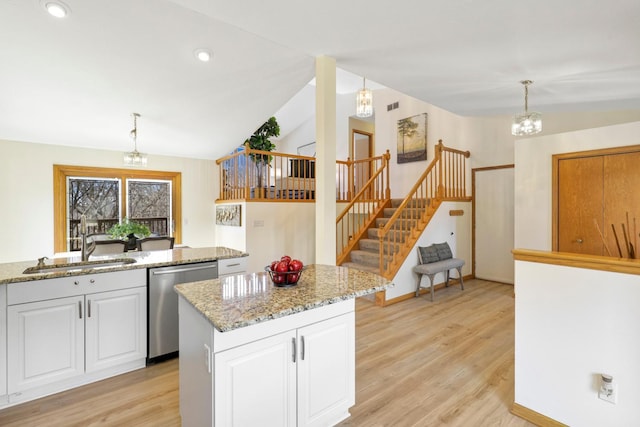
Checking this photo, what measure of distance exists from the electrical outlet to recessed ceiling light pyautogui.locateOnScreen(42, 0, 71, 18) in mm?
4683

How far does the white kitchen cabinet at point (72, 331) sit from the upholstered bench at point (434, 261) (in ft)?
12.5

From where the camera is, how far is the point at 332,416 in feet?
6.14

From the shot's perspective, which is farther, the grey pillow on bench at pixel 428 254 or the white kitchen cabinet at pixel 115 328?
the grey pillow on bench at pixel 428 254

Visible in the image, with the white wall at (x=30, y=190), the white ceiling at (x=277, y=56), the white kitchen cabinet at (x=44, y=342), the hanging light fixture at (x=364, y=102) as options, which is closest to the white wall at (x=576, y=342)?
the white ceiling at (x=277, y=56)

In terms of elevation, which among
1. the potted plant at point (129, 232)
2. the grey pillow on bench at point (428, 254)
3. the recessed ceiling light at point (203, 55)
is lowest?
the grey pillow on bench at point (428, 254)

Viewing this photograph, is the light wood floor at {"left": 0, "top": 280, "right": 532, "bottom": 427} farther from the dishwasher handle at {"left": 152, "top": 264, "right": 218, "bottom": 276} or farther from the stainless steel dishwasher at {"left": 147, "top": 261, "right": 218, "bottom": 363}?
the dishwasher handle at {"left": 152, "top": 264, "right": 218, "bottom": 276}

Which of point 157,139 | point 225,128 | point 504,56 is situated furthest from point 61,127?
point 504,56

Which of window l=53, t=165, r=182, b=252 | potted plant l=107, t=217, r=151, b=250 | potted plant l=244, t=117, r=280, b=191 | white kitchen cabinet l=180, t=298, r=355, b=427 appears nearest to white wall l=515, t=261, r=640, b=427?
white kitchen cabinet l=180, t=298, r=355, b=427

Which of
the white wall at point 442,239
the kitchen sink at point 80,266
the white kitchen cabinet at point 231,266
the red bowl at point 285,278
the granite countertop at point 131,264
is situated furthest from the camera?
the white wall at point 442,239

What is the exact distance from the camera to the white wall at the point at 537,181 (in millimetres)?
4167

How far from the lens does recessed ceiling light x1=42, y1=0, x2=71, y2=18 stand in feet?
8.02

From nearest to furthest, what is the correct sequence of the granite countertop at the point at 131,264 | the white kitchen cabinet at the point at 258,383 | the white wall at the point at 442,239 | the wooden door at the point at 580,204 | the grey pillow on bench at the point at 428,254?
Result: the white kitchen cabinet at the point at 258,383, the granite countertop at the point at 131,264, the wooden door at the point at 580,204, the white wall at the point at 442,239, the grey pillow on bench at the point at 428,254

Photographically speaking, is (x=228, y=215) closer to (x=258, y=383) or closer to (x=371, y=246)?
(x=371, y=246)

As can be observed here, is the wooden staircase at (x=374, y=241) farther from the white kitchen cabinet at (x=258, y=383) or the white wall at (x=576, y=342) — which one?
the white kitchen cabinet at (x=258, y=383)
